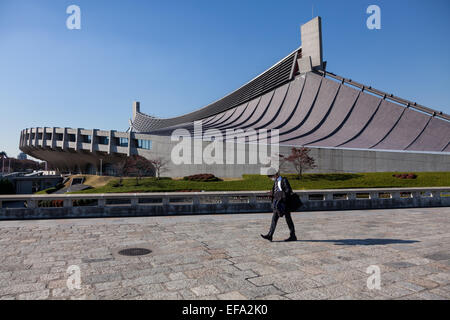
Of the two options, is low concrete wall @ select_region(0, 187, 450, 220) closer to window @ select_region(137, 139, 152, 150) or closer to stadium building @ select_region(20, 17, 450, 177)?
stadium building @ select_region(20, 17, 450, 177)

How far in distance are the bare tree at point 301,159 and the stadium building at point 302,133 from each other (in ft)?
4.05

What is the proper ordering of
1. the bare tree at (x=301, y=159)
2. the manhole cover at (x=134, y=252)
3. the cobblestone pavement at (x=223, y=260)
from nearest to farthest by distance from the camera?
the cobblestone pavement at (x=223, y=260) → the manhole cover at (x=134, y=252) → the bare tree at (x=301, y=159)

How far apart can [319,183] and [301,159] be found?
3.57 meters

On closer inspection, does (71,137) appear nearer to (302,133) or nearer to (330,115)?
(302,133)

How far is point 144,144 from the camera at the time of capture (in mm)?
40969

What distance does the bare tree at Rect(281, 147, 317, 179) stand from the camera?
27.4 metres

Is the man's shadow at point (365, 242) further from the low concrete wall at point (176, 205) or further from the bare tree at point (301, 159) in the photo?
the bare tree at point (301, 159)

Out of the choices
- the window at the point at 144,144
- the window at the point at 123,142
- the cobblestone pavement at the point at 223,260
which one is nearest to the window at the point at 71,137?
the window at the point at 123,142

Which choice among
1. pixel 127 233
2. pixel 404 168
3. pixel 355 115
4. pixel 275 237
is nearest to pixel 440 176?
pixel 404 168

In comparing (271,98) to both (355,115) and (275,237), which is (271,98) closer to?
(355,115)

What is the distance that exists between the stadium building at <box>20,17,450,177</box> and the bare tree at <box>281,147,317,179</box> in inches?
48.6

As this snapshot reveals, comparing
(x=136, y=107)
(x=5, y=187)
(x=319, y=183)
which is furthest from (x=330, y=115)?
(x=136, y=107)

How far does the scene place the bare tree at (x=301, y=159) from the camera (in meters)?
27.4
